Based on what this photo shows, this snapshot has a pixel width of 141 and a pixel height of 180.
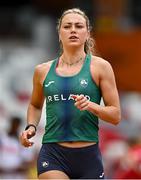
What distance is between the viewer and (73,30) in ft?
22.2

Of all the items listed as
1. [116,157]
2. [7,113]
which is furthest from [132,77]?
[116,157]

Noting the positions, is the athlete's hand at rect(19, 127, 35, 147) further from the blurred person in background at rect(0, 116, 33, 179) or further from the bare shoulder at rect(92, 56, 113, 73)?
the blurred person in background at rect(0, 116, 33, 179)

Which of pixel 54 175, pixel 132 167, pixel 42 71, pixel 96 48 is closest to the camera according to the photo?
pixel 54 175

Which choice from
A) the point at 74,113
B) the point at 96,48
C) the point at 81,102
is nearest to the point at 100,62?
the point at 74,113

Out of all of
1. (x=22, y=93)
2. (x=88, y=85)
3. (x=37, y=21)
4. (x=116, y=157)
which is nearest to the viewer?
(x=88, y=85)

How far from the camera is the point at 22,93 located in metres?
18.1

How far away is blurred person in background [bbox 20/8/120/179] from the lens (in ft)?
21.8

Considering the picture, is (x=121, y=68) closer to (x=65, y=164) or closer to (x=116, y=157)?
(x=116, y=157)

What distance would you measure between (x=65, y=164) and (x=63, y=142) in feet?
→ 0.57

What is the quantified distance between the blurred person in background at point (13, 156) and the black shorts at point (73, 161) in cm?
415

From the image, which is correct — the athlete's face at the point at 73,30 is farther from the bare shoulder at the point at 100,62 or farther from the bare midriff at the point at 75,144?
the bare midriff at the point at 75,144

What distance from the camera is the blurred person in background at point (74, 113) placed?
6.66 metres

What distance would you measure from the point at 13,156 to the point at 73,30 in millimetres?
4567

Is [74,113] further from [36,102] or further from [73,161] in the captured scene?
[36,102]
